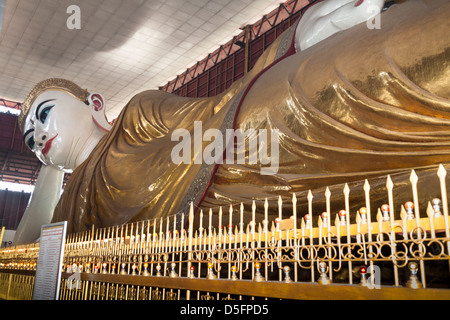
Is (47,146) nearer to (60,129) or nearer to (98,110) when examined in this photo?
(60,129)

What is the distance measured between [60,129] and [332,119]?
159 inches

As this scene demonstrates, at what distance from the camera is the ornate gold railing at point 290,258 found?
134cm

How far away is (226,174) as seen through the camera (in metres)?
3.00

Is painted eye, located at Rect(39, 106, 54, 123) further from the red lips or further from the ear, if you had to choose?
the ear

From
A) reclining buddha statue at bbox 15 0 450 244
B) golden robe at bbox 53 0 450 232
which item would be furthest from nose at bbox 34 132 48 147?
golden robe at bbox 53 0 450 232

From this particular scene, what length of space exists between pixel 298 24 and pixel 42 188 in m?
4.26

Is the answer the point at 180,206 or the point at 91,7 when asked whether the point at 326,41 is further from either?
the point at 91,7

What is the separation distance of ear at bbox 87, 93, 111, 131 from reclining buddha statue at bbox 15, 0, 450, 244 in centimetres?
120

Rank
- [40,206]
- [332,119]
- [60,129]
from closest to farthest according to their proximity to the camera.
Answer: [332,119] → [60,129] → [40,206]

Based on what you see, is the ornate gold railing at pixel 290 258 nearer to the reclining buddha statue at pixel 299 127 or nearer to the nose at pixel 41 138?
the reclining buddha statue at pixel 299 127

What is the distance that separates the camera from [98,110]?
18.9 ft

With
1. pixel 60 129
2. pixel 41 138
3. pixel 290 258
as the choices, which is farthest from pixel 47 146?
pixel 290 258

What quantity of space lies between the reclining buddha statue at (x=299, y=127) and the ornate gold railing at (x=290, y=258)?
31cm

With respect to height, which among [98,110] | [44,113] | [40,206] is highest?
[98,110]
